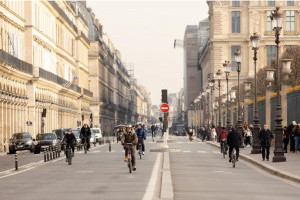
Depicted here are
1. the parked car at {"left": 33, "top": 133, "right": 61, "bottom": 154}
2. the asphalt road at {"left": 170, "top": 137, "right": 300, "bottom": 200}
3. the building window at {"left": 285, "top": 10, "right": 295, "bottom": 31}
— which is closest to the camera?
the asphalt road at {"left": 170, "top": 137, "right": 300, "bottom": 200}

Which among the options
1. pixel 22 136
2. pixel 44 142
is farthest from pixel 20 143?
pixel 44 142

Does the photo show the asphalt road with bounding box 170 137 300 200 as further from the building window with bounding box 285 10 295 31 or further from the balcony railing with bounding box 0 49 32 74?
the building window with bounding box 285 10 295 31

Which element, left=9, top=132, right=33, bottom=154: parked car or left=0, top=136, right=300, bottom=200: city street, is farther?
left=9, top=132, right=33, bottom=154: parked car

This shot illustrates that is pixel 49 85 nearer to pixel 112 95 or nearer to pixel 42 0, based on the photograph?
pixel 42 0

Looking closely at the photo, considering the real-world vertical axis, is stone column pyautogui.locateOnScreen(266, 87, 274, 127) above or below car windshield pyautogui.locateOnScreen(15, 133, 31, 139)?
above

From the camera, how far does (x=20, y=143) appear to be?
189 feet

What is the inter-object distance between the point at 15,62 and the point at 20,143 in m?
11.4

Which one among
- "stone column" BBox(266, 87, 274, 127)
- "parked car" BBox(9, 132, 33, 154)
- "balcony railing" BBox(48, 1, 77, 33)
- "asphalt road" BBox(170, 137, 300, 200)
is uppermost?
"balcony railing" BBox(48, 1, 77, 33)

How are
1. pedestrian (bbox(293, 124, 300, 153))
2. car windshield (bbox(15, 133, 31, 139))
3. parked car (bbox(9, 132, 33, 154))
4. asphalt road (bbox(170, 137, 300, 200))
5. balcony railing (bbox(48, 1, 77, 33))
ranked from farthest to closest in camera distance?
balcony railing (bbox(48, 1, 77, 33)) < car windshield (bbox(15, 133, 31, 139)) < parked car (bbox(9, 132, 33, 154)) < pedestrian (bbox(293, 124, 300, 153)) < asphalt road (bbox(170, 137, 300, 200))

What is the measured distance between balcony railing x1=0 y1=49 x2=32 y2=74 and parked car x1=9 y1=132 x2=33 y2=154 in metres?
5.65

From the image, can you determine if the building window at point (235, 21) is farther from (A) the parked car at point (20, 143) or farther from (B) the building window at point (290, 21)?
(A) the parked car at point (20, 143)

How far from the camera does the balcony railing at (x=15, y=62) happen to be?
6198 cm

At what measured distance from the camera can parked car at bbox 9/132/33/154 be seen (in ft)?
188

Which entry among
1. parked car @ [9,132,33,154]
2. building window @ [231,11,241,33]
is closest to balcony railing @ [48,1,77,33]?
parked car @ [9,132,33,154]
